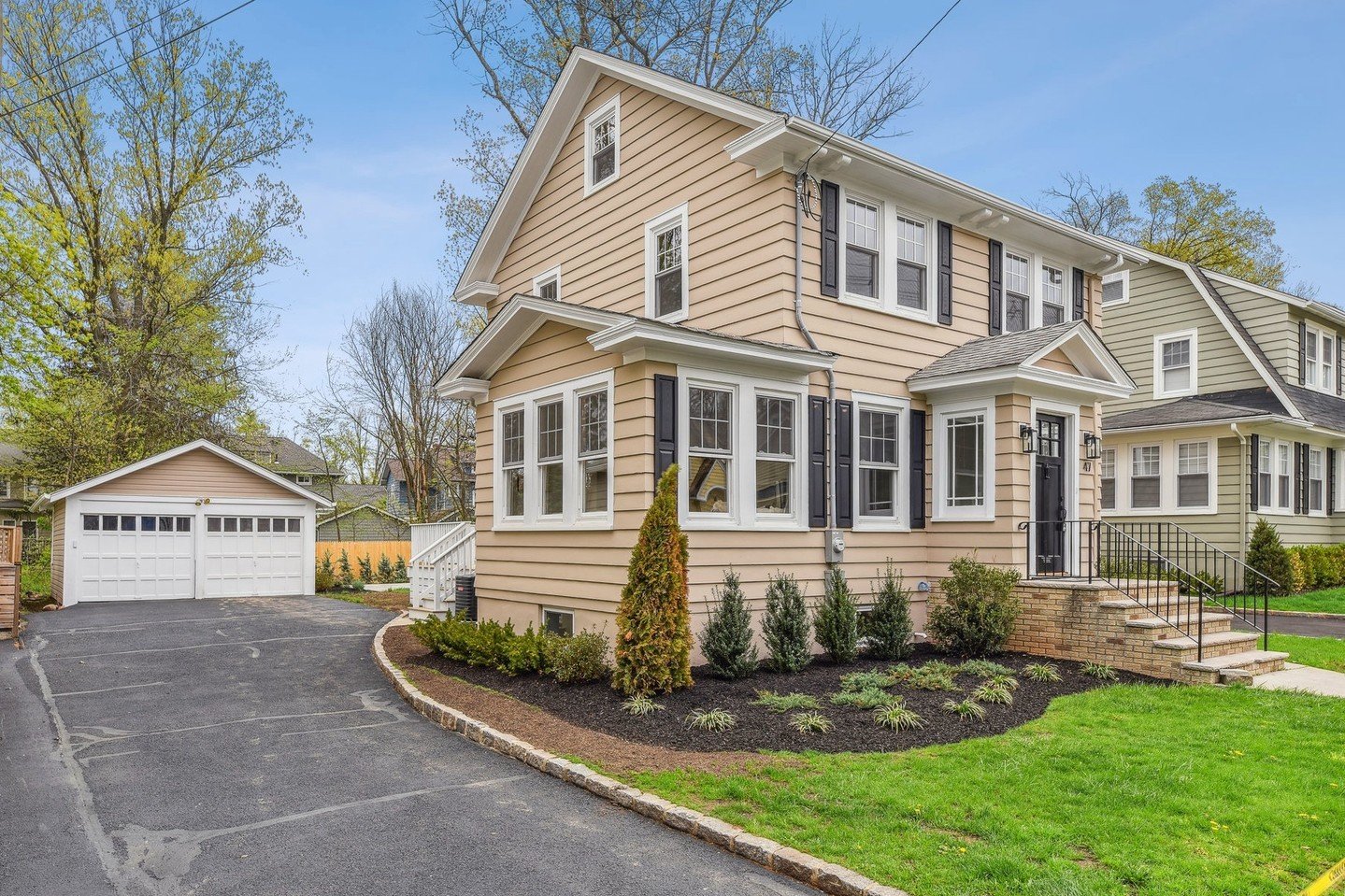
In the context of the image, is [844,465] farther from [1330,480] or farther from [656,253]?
[1330,480]

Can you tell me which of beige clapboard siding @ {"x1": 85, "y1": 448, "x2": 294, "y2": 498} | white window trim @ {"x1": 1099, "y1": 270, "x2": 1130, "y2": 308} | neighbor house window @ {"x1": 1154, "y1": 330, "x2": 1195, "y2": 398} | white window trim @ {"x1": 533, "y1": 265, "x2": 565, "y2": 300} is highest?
white window trim @ {"x1": 1099, "y1": 270, "x2": 1130, "y2": 308}

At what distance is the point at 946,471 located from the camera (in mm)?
11438

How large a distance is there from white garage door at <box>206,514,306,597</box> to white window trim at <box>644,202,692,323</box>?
14.2 m

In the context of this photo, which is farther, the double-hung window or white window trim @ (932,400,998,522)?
the double-hung window

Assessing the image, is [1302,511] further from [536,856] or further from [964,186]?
[536,856]

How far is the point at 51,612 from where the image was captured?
57.2 ft

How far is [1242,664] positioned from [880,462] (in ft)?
14.8

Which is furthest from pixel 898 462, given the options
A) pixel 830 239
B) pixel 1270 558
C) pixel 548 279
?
pixel 1270 558

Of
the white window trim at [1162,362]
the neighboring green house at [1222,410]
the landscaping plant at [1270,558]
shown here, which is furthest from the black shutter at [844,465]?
the white window trim at [1162,362]

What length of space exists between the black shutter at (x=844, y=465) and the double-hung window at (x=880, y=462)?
0.81 feet

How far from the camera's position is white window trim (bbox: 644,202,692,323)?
37.7ft

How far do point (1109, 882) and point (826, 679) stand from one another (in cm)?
479

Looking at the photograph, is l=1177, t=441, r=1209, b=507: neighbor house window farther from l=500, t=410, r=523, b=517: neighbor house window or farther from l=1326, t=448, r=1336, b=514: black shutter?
l=500, t=410, r=523, b=517: neighbor house window

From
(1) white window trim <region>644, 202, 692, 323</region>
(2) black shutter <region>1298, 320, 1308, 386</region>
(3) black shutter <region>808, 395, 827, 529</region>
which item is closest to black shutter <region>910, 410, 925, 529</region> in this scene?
(3) black shutter <region>808, 395, 827, 529</region>
